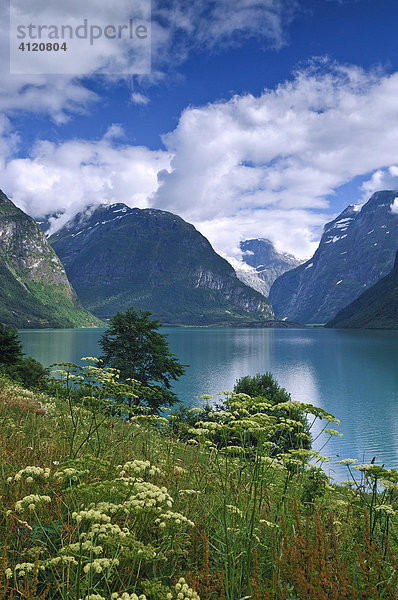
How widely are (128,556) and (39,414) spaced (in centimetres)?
830

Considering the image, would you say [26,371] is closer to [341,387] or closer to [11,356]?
[11,356]

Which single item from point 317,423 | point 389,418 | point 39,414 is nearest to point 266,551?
point 39,414

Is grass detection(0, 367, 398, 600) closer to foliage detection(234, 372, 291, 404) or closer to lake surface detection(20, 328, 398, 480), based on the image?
lake surface detection(20, 328, 398, 480)

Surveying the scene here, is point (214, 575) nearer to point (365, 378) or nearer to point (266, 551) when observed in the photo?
point (266, 551)

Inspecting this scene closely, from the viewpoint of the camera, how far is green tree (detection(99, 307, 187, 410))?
3359 cm

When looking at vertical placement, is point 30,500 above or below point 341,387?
above

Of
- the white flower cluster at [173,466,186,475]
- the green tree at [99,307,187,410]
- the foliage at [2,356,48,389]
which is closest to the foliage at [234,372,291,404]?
the green tree at [99,307,187,410]

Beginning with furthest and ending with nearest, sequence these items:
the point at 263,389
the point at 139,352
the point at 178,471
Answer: the point at 139,352 → the point at 263,389 → the point at 178,471

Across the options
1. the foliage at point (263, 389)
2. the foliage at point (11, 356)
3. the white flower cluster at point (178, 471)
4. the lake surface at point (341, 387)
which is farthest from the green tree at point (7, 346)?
the white flower cluster at point (178, 471)

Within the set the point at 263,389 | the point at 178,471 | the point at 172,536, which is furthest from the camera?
the point at 263,389

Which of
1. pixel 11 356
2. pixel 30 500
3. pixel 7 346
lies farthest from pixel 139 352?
pixel 30 500

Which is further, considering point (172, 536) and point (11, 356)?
point (11, 356)

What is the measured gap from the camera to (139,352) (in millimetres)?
34719

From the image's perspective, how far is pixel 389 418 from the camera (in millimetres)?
45031
